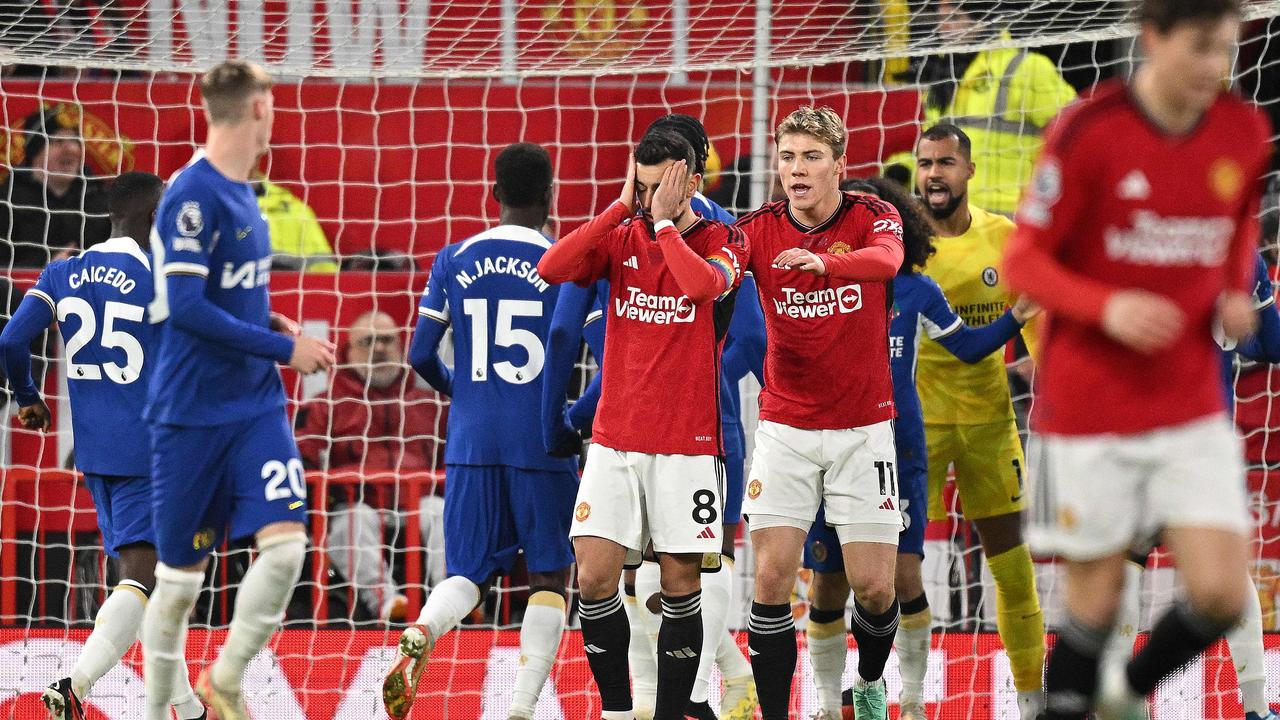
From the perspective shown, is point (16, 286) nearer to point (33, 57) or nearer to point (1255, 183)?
point (33, 57)

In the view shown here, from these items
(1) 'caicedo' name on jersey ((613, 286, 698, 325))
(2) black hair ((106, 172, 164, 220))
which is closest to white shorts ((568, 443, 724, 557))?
(1) 'caicedo' name on jersey ((613, 286, 698, 325))

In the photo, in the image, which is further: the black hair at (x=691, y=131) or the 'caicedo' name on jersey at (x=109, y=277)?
the 'caicedo' name on jersey at (x=109, y=277)

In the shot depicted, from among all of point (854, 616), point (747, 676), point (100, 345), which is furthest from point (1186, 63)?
point (100, 345)

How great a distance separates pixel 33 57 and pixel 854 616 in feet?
15.2

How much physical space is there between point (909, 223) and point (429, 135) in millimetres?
4457

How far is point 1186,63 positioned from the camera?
10.1 feet

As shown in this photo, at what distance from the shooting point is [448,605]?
201 inches

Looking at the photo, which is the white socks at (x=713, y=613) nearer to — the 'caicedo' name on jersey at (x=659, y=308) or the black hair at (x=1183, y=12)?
the 'caicedo' name on jersey at (x=659, y=308)

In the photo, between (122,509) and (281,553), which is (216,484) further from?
(122,509)

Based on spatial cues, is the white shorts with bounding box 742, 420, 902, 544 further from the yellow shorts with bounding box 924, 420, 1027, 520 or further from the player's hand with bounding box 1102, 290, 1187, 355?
the player's hand with bounding box 1102, 290, 1187, 355

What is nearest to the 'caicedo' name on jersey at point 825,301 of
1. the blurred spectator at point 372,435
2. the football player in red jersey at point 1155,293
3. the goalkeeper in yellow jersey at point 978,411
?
the goalkeeper in yellow jersey at point 978,411

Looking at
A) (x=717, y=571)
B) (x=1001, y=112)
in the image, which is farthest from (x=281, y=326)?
(x=1001, y=112)

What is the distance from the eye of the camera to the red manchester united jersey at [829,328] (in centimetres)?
468

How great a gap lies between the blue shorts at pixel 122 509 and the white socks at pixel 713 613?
200cm
